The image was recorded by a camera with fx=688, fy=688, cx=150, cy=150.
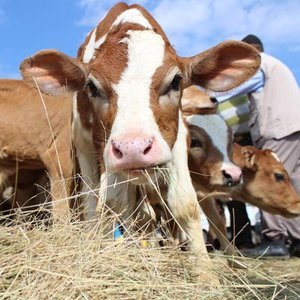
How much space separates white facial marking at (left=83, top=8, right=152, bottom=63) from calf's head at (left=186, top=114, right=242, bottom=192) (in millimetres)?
1520

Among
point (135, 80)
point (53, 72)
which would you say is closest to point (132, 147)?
point (135, 80)

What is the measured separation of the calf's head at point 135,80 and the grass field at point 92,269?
0.48 meters

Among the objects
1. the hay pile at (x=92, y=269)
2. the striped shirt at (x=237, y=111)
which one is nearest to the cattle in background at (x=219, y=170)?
the striped shirt at (x=237, y=111)

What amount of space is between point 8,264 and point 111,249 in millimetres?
478

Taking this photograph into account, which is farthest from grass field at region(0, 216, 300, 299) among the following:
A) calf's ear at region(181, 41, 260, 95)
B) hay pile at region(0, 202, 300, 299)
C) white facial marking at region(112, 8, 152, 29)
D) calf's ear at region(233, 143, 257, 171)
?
calf's ear at region(233, 143, 257, 171)

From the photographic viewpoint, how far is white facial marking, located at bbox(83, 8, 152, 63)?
4527mm

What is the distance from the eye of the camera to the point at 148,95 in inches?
149

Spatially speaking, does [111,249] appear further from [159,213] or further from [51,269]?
[159,213]

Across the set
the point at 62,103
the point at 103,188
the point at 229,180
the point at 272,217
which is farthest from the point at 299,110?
the point at 103,188

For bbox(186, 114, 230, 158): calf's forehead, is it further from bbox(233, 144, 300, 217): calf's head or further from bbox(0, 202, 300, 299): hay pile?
bbox(0, 202, 300, 299): hay pile

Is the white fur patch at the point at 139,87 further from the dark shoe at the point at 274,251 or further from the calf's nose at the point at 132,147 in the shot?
the dark shoe at the point at 274,251

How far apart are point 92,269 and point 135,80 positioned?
143cm

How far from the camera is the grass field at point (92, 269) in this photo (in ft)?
8.34

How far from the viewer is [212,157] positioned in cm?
581
